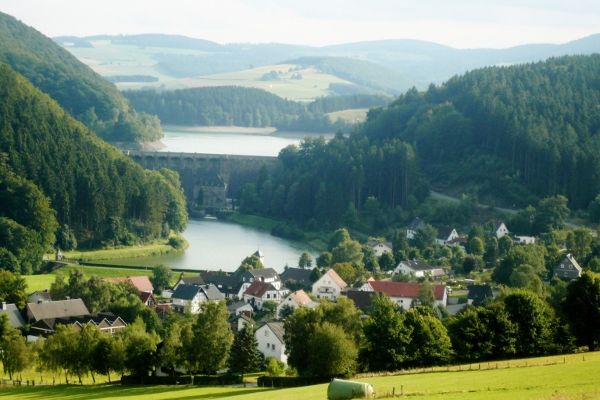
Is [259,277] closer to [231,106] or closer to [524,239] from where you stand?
[524,239]

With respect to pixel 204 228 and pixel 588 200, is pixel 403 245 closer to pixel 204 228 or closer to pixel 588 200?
pixel 588 200

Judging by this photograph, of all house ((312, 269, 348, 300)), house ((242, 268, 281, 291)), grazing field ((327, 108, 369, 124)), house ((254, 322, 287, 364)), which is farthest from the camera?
grazing field ((327, 108, 369, 124))

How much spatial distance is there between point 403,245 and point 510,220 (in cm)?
908

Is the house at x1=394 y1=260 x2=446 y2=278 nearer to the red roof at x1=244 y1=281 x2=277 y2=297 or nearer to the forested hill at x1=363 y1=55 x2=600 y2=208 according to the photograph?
the red roof at x1=244 y1=281 x2=277 y2=297

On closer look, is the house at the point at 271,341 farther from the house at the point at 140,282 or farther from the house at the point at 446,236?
the house at the point at 446,236

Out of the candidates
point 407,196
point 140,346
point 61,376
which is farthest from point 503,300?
point 407,196

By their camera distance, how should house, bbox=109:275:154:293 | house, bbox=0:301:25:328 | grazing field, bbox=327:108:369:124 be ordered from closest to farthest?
house, bbox=0:301:25:328, house, bbox=109:275:154:293, grazing field, bbox=327:108:369:124

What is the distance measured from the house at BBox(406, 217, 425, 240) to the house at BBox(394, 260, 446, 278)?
32.9ft

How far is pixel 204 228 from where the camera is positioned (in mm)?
83938

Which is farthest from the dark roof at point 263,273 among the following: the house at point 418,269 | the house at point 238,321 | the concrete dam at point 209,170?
the concrete dam at point 209,170

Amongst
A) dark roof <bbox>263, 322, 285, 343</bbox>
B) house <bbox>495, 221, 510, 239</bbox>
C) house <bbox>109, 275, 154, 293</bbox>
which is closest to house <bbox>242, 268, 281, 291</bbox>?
house <bbox>109, 275, 154, 293</bbox>

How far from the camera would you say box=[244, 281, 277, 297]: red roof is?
5162 cm

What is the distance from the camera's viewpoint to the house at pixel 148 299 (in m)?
50.1

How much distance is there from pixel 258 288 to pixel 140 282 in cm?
557
